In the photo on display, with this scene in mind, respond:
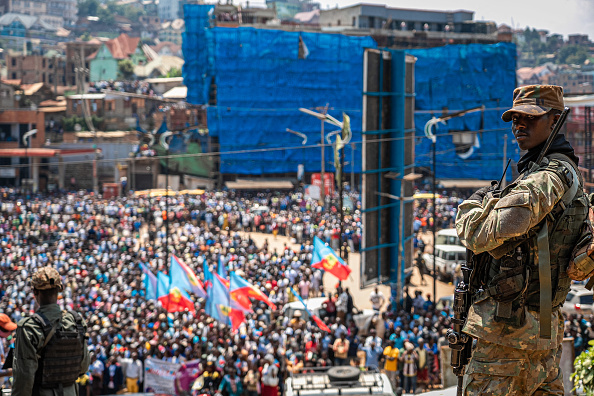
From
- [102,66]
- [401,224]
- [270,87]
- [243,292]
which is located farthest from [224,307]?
[102,66]

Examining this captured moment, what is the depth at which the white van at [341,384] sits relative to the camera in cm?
779

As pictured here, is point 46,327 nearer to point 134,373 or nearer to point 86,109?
point 134,373

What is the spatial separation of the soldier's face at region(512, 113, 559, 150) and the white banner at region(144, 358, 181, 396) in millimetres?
10705

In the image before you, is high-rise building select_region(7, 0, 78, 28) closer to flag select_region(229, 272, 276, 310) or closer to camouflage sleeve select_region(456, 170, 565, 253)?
flag select_region(229, 272, 276, 310)

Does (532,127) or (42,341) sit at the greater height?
(532,127)

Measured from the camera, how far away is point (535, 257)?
3.38 metres

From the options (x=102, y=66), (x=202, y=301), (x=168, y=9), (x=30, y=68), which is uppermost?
(x=168, y=9)

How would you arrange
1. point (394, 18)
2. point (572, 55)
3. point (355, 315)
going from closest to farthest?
point (355, 315)
point (394, 18)
point (572, 55)

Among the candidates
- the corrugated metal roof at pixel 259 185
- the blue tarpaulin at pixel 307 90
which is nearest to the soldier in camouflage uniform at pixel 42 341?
the blue tarpaulin at pixel 307 90

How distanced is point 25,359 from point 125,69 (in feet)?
275

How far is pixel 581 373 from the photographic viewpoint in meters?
6.05

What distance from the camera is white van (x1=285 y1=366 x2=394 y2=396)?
7.79m

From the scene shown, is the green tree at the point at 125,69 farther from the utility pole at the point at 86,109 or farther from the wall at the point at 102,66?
the utility pole at the point at 86,109

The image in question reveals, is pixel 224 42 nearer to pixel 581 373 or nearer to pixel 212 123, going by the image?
pixel 212 123
